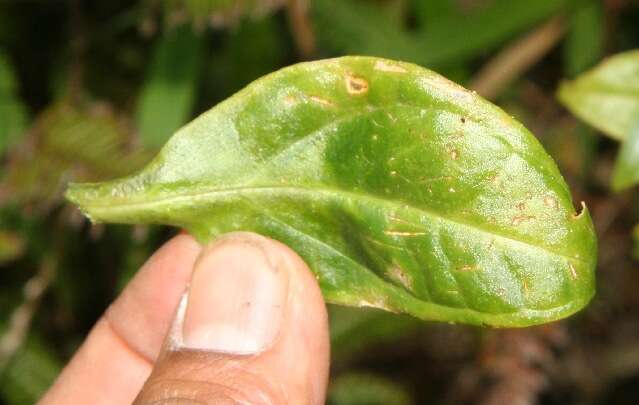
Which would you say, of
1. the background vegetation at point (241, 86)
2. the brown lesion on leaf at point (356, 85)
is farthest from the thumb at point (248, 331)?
the background vegetation at point (241, 86)

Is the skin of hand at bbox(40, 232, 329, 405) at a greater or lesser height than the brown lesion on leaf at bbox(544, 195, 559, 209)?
lesser

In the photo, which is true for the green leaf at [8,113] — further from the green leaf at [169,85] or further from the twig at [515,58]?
the twig at [515,58]

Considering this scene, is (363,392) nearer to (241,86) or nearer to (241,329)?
(241,86)

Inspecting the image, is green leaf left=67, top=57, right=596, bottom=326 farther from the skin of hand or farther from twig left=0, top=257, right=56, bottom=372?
twig left=0, top=257, right=56, bottom=372

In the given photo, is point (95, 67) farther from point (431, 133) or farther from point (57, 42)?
A: point (431, 133)

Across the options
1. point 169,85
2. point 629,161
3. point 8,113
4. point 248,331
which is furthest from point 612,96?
point 8,113

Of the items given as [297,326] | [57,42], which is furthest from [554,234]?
[57,42]

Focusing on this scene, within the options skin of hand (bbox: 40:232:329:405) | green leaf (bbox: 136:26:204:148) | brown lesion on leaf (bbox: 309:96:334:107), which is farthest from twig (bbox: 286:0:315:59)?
brown lesion on leaf (bbox: 309:96:334:107)
